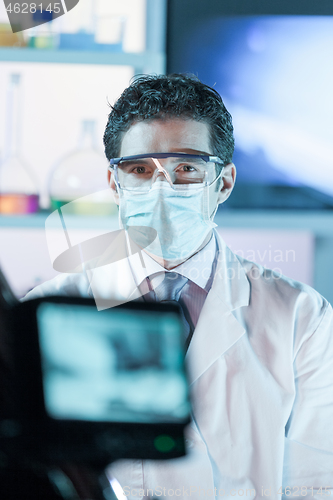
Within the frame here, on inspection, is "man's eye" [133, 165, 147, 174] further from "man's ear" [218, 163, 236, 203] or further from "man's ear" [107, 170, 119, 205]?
"man's ear" [218, 163, 236, 203]

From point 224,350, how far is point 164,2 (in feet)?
3.22

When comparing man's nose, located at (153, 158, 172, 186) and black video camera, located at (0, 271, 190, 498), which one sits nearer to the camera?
black video camera, located at (0, 271, 190, 498)

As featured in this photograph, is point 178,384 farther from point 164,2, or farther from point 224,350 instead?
point 164,2

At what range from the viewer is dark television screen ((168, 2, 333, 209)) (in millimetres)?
1222

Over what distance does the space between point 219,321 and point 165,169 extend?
357 mm

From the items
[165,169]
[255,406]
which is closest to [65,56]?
[165,169]

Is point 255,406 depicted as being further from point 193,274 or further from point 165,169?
point 165,169

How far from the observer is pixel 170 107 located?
0.95m

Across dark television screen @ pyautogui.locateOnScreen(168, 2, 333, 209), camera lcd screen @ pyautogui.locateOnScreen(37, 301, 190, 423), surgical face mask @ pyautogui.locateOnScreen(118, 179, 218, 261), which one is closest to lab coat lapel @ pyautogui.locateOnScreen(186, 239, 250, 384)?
surgical face mask @ pyautogui.locateOnScreen(118, 179, 218, 261)

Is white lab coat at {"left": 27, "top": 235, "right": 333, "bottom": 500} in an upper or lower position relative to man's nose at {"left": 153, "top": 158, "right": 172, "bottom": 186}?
lower

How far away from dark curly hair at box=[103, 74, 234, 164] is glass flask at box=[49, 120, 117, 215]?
0.12 m

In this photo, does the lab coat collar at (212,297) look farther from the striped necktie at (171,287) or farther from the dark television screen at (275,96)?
the dark television screen at (275,96)

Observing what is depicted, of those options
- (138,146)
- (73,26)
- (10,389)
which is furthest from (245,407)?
(73,26)

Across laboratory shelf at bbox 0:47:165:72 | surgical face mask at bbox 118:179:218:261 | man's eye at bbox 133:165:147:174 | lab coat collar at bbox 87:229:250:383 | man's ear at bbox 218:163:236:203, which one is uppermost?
laboratory shelf at bbox 0:47:165:72
